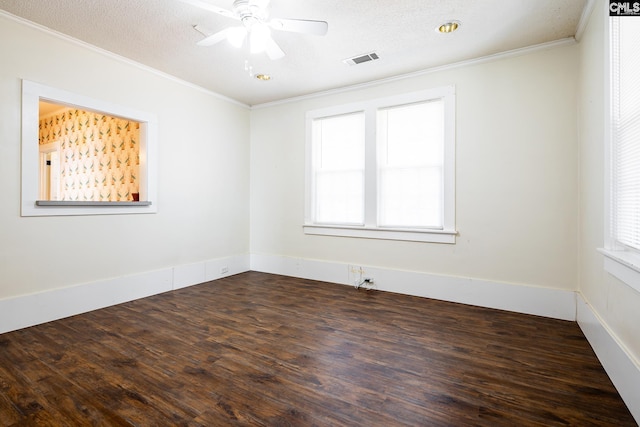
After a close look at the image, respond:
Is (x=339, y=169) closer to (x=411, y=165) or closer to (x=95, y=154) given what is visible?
(x=411, y=165)

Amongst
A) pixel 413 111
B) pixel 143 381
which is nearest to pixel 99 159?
pixel 143 381

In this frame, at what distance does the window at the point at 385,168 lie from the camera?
12.1ft

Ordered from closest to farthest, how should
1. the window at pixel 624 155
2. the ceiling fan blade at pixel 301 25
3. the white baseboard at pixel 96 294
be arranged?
the window at pixel 624 155 → the ceiling fan blade at pixel 301 25 → the white baseboard at pixel 96 294

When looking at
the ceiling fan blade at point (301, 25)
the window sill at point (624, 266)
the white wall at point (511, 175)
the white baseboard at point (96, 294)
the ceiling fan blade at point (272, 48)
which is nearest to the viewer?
the window sill at point (624, 266)

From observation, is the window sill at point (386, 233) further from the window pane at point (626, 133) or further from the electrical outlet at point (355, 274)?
the window pane at point (626, 133)

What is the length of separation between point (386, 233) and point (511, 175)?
1533 millimetres

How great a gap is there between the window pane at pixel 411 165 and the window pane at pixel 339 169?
33 centimetres

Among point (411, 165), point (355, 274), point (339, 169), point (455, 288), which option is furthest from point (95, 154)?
point (455, 288)

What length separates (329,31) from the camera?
2.92 meters

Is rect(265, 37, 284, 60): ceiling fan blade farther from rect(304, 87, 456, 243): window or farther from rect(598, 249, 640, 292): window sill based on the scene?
rect(598, 249, 640, 292): window sill

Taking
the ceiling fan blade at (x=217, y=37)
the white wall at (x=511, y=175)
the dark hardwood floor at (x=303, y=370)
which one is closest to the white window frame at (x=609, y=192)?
the dark hardwood floor at (x=303, y=370)

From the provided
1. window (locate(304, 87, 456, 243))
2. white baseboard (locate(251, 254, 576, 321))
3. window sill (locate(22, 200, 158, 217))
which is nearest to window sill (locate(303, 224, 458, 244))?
window (locate(304, 87, 456, 243))

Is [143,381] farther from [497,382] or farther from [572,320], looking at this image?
[572,320]

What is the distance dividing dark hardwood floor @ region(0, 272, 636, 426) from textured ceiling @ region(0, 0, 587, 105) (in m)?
2.72
